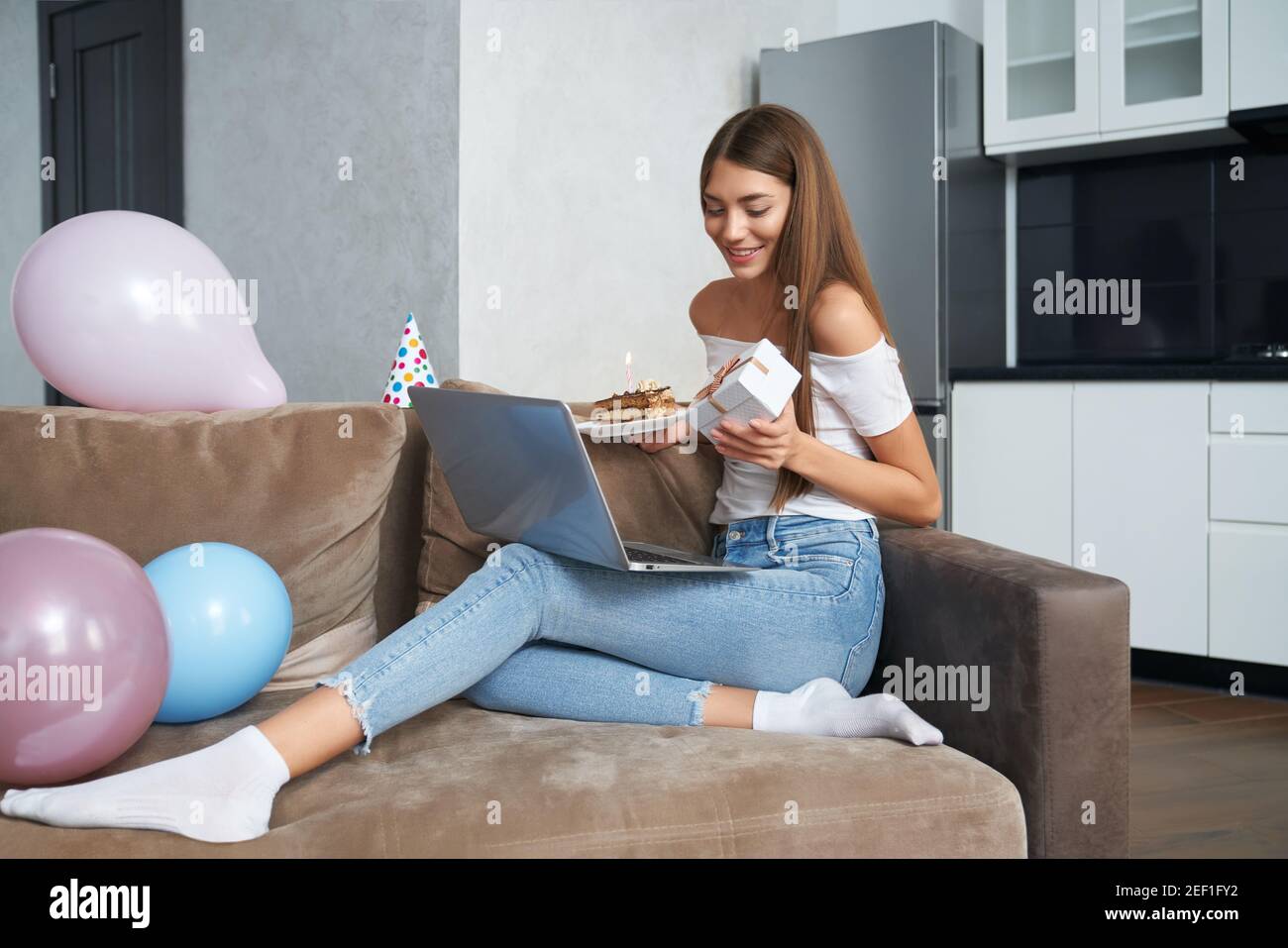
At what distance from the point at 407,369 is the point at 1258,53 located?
2503mm

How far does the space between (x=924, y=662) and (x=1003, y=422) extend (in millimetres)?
2110

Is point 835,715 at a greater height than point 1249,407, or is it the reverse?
point 1249,407

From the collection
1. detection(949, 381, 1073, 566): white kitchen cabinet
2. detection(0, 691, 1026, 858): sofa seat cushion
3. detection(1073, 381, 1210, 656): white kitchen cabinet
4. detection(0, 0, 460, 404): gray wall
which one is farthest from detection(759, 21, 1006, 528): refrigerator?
detection(0, 691, 1026, 858): sofa seat cushion

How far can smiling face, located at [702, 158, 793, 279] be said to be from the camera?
5.67ft

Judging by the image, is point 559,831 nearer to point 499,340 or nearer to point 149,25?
point 499,340

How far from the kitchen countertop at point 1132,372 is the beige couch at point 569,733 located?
70.8 inches

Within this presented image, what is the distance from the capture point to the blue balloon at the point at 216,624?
1506mm

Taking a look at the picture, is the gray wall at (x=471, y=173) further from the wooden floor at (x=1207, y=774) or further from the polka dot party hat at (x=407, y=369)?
the wooden floor at (x=1207, y=774)

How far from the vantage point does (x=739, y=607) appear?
5.01 ft

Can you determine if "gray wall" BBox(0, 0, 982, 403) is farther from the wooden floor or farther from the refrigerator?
the wooden floor

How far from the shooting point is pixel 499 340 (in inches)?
121

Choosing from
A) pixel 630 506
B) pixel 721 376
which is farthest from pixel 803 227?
pixel 630 506

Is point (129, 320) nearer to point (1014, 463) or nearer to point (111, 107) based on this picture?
point (1014, 463)

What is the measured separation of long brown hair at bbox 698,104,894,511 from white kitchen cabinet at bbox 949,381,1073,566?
1899mm
